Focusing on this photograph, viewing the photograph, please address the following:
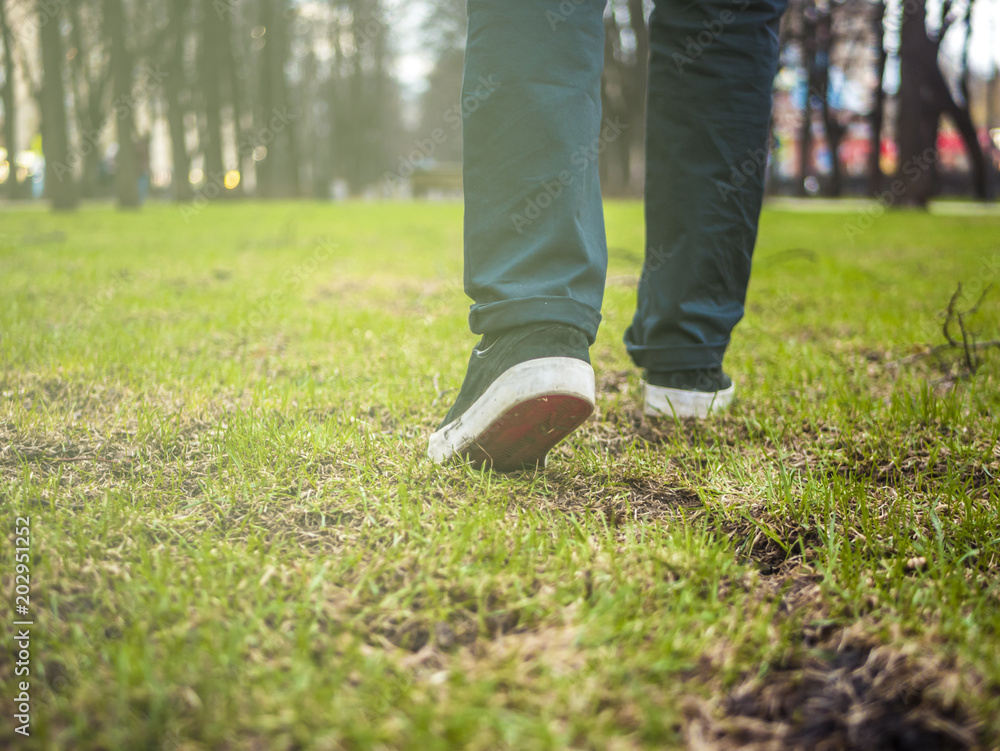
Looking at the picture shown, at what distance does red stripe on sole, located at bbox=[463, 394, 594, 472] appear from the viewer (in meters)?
1.38

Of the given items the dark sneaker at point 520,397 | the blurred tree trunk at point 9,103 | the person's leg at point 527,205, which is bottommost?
the dark sneaker at point 520,397

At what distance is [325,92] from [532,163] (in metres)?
43.4

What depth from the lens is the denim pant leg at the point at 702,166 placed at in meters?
1.94

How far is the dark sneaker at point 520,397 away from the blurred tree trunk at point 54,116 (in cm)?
1359

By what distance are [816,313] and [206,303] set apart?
3.25 meters

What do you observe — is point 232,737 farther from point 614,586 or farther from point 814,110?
point 814,110

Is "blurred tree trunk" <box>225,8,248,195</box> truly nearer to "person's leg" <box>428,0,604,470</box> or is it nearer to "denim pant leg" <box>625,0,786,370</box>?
"denim pant leg" <box>625,0,786,370</box>

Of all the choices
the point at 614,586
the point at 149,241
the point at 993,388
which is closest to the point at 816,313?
the point at 993,388

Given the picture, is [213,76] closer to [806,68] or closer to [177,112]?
[177,112]

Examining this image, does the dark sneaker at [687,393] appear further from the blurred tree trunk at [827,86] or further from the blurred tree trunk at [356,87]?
the blurred tree trunk at [827,86]

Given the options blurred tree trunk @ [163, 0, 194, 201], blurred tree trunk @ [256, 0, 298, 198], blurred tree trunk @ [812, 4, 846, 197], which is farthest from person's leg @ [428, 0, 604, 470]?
blurred tree trunk @ [812, 4, 846, 197]

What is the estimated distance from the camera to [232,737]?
0.80 meters

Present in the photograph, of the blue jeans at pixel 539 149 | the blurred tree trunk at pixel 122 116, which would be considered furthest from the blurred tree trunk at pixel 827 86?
the blue jeans at pixel 539 149

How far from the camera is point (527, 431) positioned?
4.74 feet
